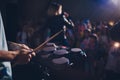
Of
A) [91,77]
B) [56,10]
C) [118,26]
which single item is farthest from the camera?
[91,77]

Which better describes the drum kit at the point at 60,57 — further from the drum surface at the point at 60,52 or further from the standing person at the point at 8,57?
the standing person at the point at 8,57

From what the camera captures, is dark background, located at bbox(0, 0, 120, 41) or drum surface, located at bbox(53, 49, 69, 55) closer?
drum surface, located at bbox(53, 49, 69, 55)

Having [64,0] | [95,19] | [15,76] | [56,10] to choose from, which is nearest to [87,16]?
[95,19]

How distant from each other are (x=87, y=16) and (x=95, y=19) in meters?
0.42

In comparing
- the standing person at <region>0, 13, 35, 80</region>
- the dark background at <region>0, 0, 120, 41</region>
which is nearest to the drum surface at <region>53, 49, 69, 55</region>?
the standing person at <region>0, 13, 35, 80</region>

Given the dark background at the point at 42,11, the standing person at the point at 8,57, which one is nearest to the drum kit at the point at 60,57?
the standing person at the point at 8,57

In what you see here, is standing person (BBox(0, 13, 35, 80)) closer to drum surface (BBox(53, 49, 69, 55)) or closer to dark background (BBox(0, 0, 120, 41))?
drum surface (BBox(53, 49, 69, 55))

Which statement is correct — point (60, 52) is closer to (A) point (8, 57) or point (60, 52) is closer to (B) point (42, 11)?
(A) point (8, 57)

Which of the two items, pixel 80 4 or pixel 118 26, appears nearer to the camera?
pixel 118 26

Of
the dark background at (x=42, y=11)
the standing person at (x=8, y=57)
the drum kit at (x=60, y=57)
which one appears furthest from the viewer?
the dark background at (x=42, y=11)

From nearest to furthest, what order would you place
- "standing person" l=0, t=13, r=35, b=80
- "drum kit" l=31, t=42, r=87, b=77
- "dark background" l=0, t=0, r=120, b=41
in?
"standing person" l=0, t=13, r=35, b=80, "drum kit" l=31, t=42, r=87, b=77, "dark background" l=0, t=0, r=120, b=41

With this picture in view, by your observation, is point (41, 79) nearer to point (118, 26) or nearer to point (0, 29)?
point (118, 26)

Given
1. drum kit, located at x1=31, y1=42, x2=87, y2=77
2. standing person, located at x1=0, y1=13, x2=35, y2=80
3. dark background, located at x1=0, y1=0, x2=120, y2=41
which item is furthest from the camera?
dark background, located at x1=0, y1=0, x2=120, y2=41

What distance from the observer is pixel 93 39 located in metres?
6.77
